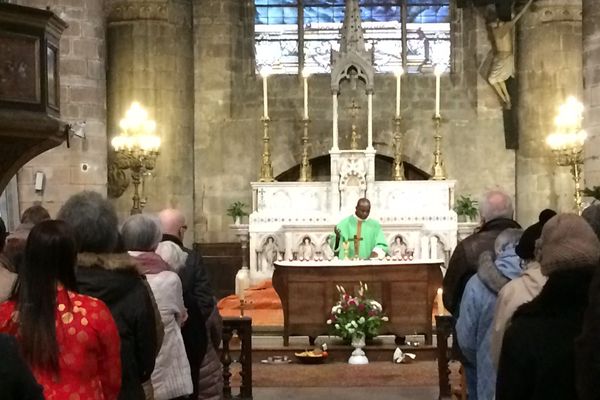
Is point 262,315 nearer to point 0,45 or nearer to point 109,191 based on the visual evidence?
point 109,191

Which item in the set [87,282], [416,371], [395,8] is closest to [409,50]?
[395,8]

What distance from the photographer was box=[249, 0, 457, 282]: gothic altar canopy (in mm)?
14578

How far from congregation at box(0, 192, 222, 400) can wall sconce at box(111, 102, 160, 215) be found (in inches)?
373

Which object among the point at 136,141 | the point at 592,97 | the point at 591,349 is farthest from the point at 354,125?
the point at 591,349

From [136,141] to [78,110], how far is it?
60.5 inches

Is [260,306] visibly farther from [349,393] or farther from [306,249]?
[349,393]

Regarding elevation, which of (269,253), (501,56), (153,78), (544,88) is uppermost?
(501,56)

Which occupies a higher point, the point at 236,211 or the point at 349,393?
the point at 236,211

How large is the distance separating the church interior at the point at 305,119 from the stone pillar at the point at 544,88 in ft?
0.08

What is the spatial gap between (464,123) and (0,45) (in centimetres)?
1183

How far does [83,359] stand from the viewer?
3.35 m

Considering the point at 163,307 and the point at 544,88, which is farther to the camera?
the point at 544,88

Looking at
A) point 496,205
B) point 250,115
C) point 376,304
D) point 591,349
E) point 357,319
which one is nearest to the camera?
point 591,349

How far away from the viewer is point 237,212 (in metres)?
15.7
